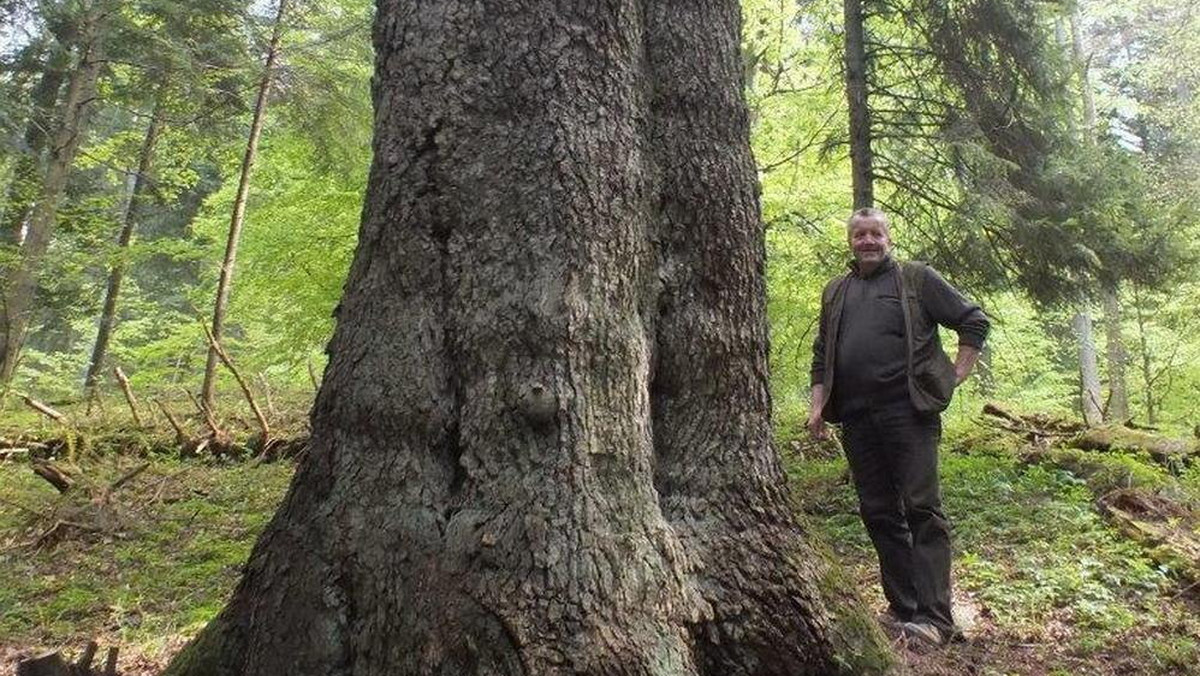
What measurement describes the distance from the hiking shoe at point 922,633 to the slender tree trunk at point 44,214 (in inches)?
426

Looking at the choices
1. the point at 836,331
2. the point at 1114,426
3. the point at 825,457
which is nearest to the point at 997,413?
the point at 1114,426

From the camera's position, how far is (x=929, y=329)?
3.76 meters

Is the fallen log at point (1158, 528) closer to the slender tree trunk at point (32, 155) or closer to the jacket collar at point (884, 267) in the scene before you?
the jacket collar at point (884, 267)

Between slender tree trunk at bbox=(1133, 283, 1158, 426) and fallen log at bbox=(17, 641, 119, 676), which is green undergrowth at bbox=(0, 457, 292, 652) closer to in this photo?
fallen log at bbox=(17, 641, 119, 676)

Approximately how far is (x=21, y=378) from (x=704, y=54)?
21793mm

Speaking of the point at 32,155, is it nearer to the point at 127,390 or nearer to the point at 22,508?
the point at 127,390

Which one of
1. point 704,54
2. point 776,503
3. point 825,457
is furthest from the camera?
point 825,457

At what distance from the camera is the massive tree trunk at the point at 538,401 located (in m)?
2.20

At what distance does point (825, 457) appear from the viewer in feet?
27.3

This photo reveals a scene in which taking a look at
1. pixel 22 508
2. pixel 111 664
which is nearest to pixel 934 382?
pixel 111 664

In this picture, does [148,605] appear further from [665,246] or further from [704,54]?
[704,54]

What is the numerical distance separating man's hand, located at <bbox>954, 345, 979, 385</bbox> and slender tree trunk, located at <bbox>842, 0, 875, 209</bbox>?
12.2 feet

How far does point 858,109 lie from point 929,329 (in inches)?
167

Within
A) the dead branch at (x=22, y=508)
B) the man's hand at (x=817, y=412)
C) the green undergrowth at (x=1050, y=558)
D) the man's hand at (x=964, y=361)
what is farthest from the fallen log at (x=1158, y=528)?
the dead branch at (x=22, y=508)
